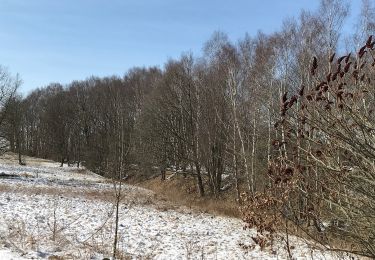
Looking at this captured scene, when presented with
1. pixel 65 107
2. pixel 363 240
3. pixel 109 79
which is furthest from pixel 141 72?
pixel 363 240

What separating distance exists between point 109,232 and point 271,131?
13.9 meters

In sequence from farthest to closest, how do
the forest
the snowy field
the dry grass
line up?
the dry grass, the snowy field, the forest

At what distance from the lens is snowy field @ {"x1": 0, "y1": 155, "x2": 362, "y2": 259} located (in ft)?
29.1

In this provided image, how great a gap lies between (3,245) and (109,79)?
2437 inches

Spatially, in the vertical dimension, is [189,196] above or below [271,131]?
below

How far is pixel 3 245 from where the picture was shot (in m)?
8.05

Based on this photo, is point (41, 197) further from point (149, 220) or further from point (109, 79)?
point (109, 79)

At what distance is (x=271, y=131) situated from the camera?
24469 millimetres

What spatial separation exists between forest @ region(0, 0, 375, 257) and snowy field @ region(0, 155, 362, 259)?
1.62 m

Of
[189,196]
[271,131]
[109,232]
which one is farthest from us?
[189,196]

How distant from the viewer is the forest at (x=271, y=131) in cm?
348

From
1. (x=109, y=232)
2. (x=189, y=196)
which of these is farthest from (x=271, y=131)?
(x=109, y=232)

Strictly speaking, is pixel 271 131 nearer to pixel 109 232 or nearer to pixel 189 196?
pixel 189 196

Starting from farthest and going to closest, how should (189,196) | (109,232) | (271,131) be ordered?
(189,196) → (271,131) → (109,232)
